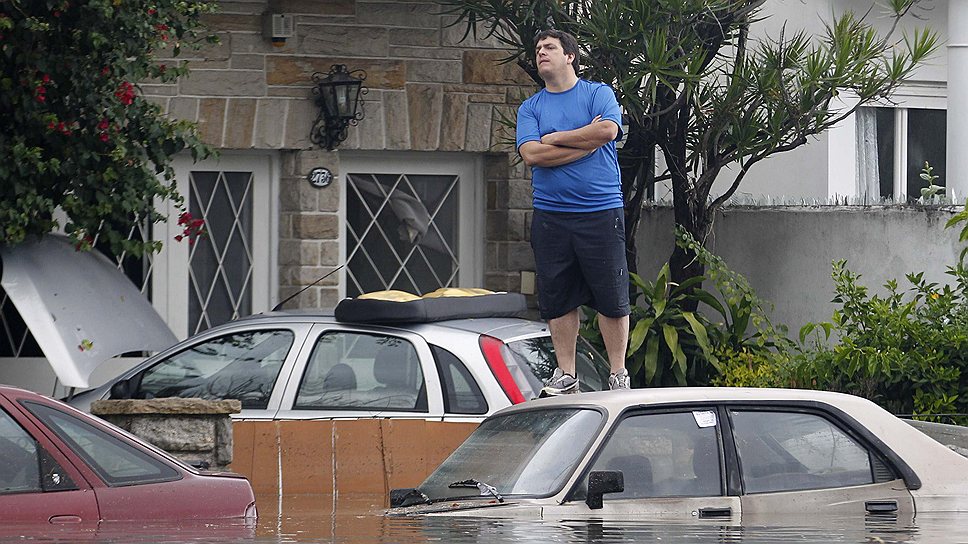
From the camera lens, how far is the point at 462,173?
1382 cm

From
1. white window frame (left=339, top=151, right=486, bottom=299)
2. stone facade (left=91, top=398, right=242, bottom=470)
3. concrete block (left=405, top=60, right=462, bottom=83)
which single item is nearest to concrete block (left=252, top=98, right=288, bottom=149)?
white window frame (left=339, top=151, right=486, bottom=299)

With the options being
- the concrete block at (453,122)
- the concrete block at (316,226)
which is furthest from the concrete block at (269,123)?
the concrete block at (453,122)

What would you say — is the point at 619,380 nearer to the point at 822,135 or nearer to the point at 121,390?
the point at 121,390

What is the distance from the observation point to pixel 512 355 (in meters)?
9.06

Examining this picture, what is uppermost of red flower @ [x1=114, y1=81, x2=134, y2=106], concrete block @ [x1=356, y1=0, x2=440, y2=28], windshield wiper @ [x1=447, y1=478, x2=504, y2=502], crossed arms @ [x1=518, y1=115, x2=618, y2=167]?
concrete block @ [x1=356, y1=0, x2=440, y2=28]

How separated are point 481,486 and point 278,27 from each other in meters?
6.99

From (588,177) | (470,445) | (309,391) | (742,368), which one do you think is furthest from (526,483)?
(742,368)

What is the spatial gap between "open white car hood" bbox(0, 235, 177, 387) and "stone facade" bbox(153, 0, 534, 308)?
7.37 feet

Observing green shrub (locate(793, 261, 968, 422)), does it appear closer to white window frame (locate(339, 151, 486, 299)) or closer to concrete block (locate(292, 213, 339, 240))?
white window frame (locate(339, 151, 486, 299))

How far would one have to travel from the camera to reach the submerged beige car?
6.33 meters

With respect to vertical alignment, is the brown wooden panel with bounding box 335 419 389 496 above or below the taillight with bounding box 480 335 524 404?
below

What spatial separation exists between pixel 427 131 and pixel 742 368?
3.13m

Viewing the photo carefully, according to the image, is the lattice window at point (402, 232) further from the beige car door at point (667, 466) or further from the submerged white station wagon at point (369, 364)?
the beige car door at point (667, 466)

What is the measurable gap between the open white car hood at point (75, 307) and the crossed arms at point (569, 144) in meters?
3.05
